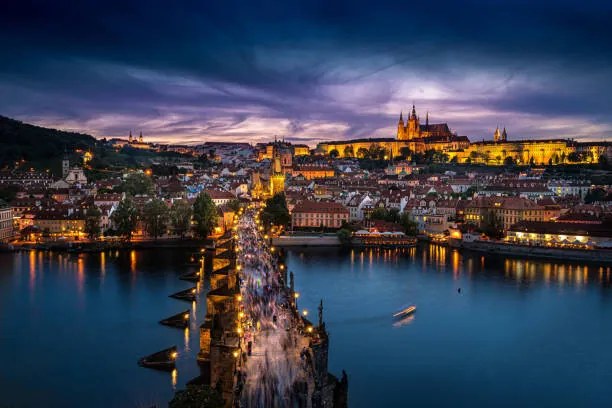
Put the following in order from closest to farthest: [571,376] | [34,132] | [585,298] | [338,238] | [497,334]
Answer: [571,376] → [497,334] → [585,298] → [338,238] → [34,132]

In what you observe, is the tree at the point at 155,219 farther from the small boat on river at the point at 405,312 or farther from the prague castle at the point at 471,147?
the prague castle at the point at 471,147

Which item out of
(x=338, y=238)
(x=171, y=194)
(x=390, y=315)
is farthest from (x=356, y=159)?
(x=390, y=315)

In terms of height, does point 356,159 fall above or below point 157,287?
above

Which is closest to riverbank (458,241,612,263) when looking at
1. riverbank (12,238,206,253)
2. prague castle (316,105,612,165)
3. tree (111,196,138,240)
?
riverbank (12,238,206,253)

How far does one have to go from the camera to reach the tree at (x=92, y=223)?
2342cm

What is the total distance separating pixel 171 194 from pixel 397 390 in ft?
86.8

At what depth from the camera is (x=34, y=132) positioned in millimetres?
55531

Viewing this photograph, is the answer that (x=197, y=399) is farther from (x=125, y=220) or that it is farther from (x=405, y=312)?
(x=125, y=220)

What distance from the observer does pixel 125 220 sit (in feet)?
75.9

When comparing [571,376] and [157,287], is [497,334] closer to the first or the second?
[571,376]

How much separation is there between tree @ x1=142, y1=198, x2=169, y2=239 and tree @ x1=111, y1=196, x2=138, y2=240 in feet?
1.52

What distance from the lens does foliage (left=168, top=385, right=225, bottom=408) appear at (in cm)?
577

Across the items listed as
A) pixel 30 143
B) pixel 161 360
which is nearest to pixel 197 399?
pixel 161 360

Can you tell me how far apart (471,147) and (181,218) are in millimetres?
42563
